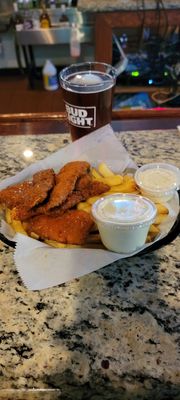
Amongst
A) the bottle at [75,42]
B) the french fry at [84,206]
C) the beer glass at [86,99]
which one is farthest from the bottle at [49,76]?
the french fry at [84,206]

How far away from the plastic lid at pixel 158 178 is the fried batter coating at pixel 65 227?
15 cm

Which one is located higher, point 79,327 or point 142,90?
point 79,327

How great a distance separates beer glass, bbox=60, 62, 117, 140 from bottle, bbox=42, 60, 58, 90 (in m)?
2.57

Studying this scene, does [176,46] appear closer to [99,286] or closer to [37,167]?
[37,167]

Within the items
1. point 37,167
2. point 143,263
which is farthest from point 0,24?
point 143,263

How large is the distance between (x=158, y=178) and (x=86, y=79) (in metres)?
0.37

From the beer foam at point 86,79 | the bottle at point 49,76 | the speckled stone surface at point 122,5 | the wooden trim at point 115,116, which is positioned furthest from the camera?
the bottle at point 49,76

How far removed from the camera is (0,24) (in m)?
3.34

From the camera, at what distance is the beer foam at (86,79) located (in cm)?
94

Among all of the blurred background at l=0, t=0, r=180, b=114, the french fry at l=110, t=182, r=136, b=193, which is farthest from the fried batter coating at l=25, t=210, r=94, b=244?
the blurred background at l=0, t=0, r=180, b=114

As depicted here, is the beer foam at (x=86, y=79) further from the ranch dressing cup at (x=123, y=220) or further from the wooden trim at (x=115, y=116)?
the ranch dressing cup at (x=123, y=220)

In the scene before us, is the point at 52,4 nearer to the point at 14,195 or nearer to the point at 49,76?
the point at 49,76

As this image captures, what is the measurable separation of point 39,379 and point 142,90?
7.80ft

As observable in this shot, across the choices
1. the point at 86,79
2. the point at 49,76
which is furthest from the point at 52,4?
the point at 86,79
